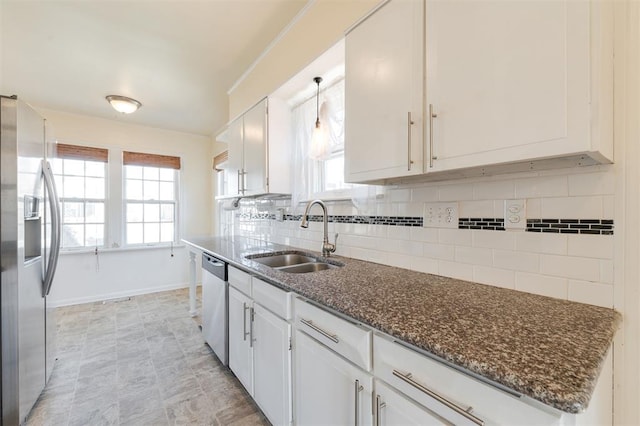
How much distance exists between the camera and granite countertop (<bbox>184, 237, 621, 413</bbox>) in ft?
1.82

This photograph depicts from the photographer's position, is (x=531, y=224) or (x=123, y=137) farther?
(x=123, y=137)

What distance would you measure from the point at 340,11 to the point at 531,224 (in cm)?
151

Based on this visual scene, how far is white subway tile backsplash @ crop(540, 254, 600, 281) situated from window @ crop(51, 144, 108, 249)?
5047 millimetres

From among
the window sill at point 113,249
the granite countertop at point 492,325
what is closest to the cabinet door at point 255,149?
the granite countertop at point 492,325

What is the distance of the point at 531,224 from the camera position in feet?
3.52

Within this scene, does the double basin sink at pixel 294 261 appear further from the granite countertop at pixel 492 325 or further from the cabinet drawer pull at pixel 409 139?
the cabinet drawer pull at pixel 409 139

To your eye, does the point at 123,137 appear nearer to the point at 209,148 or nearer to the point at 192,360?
the point at 209,148

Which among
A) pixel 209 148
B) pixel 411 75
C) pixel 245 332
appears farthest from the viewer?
pixel 209 148

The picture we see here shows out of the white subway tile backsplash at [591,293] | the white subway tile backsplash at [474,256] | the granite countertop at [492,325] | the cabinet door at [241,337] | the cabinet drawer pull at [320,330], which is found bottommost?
the cabinet door at [241,337]

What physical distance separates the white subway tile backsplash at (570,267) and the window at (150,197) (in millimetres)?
4879

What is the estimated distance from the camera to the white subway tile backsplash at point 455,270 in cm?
125

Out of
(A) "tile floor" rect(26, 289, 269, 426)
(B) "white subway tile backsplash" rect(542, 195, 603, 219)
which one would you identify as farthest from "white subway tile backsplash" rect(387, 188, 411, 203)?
(A) "tile floor" rect(26, 289, 269, 426)

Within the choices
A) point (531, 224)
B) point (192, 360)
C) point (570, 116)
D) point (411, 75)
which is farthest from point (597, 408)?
point (192, 360)

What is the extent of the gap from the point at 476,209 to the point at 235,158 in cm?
239
